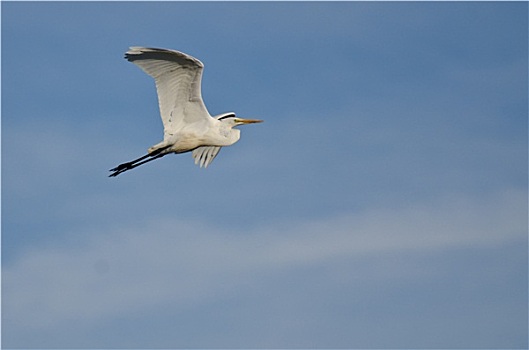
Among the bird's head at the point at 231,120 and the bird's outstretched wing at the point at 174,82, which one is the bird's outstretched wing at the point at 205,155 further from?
the bird's outstretched wing at the point at 174,82

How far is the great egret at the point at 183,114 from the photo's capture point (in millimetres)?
26891

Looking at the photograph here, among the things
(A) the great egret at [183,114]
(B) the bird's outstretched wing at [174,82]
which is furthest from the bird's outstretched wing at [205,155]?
(B) the bird's outstretched wing at [174,82]

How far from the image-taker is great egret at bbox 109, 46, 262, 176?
88.2 ft

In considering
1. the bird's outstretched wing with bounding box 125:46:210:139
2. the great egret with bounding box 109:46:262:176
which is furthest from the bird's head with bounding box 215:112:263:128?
the bird's outstretched wing with bounding box 125:46:210:139

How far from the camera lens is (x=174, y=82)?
27.5m

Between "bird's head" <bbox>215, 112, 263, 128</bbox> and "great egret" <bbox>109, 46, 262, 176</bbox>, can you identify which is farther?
"bird's head" <bbox>215, 112, 263, 128</bbox>

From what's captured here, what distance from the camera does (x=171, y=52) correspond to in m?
26.4

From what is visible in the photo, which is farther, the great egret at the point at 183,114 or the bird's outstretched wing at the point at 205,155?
the bird's outstretched wing at the point at 205,155

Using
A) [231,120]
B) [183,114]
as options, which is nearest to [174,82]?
[183,114]

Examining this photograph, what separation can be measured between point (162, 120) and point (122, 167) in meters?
1.85

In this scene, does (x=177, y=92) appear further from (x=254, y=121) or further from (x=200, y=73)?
(x=254, y=121)

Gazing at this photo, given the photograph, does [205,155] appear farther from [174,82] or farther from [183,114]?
[174,82]

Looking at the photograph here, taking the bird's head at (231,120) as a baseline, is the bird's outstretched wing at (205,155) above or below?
below

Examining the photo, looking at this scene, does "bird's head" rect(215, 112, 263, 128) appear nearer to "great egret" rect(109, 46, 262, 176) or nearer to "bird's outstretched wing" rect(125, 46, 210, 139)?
"great egret" rect(109, 46, 262, 176)
